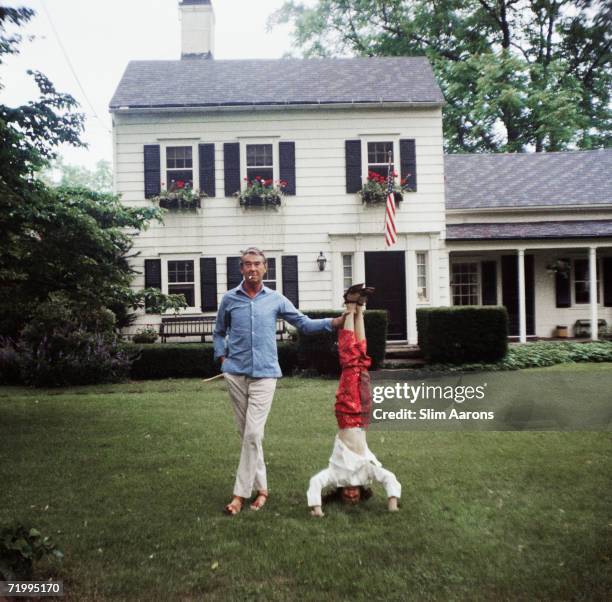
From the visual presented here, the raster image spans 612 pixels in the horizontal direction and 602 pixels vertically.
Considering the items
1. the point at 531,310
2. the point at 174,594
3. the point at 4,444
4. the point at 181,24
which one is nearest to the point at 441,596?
the point at 174,594

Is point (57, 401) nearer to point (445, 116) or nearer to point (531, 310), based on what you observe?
point (531, 310)

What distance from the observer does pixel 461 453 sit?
5820 millimetres

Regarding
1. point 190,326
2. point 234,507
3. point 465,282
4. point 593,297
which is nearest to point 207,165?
point 190,326

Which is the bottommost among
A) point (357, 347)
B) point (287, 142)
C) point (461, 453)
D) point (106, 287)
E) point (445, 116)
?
point (461, 453)

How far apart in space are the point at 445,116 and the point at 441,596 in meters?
21.2

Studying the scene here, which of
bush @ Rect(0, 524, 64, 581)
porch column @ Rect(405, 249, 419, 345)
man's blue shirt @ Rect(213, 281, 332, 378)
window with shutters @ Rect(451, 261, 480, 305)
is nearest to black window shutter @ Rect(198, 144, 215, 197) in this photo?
porch column @ Rect(405, 249, 419, 345)

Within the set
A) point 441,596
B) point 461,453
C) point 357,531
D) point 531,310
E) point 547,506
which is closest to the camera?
point 441,596

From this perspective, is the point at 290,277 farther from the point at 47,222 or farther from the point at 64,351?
the point at 47,222

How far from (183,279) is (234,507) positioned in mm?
10573

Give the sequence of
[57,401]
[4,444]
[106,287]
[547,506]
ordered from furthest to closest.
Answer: [57,401] < [106,287] < [4,444] < [547,506]

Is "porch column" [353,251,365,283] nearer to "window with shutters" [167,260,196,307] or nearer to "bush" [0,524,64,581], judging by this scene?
"window with shutters" [167,260,196,307]

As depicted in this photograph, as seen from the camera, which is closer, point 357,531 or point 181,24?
point 357,531

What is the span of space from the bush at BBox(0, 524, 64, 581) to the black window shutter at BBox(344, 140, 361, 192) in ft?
39.9

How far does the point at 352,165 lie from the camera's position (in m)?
14.2
